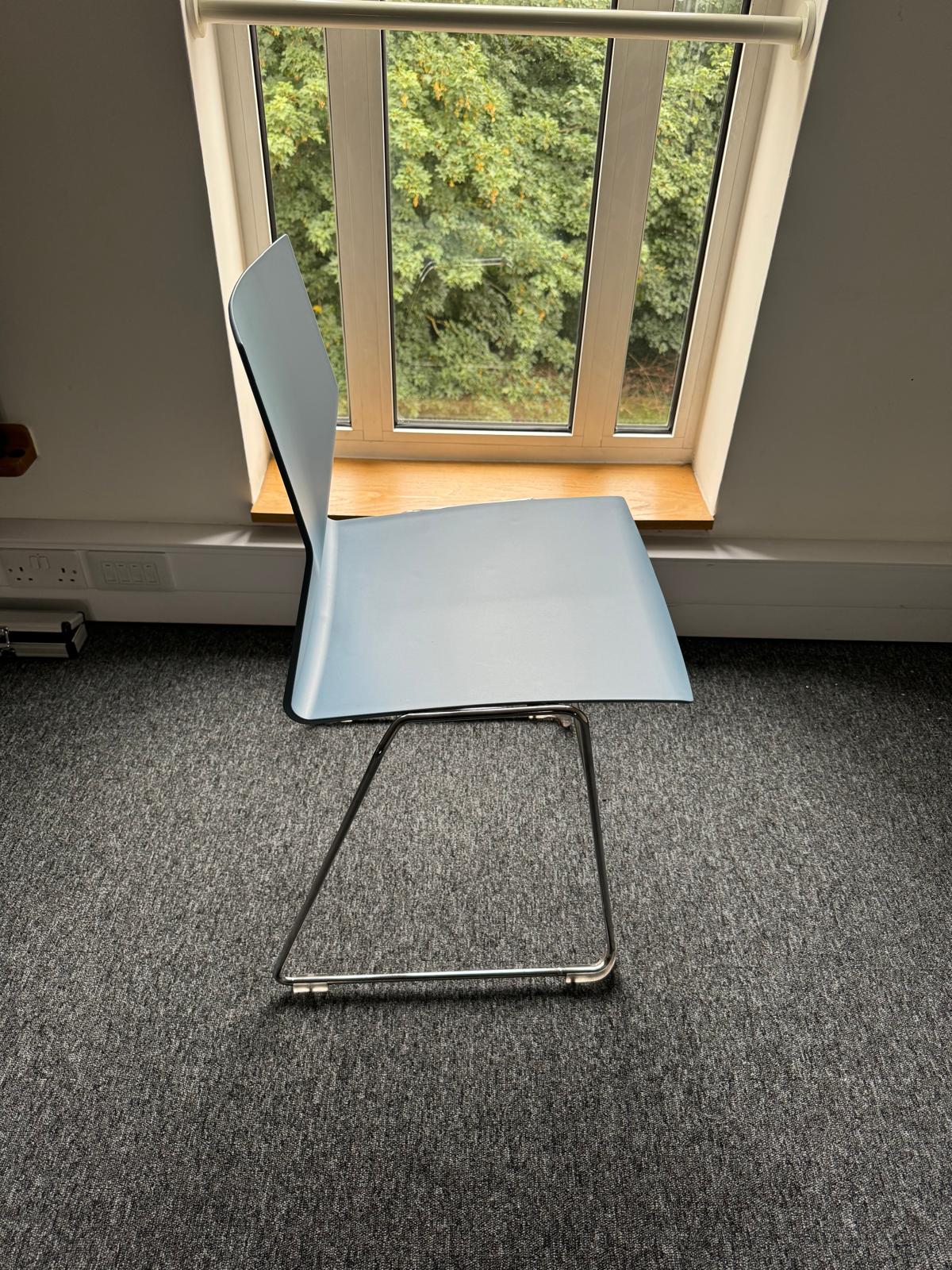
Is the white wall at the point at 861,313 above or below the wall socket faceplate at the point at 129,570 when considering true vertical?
above

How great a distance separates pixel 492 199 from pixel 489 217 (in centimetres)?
3

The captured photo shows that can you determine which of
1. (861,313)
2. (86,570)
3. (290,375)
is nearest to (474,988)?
(290,375)

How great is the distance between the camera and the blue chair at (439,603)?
3.27 feet

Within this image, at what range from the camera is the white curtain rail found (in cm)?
127

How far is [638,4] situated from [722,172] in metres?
0.29

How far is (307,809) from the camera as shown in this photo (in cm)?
149

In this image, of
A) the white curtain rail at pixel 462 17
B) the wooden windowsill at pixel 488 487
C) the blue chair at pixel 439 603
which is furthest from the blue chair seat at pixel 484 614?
the white curtain rail at pixel 462 17

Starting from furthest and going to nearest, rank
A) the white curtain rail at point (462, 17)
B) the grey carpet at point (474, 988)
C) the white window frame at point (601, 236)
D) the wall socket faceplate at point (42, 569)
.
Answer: the wall socket faceplate at point (42, 569), the white window frame at point (601, 236), the white curtain rail at point (462, 17), the grey carpet at point (474, 988)

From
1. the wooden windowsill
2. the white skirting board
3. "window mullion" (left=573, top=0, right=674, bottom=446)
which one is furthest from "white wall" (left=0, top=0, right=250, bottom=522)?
"window mullion" (left=573, top=0, right=674, bottom=446)

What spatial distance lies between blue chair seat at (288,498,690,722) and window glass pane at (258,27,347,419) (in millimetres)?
610

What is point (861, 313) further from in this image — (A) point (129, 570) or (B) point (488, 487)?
(A) point (129, 570)

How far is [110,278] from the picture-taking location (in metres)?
1.46

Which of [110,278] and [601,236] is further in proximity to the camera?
[601,236]

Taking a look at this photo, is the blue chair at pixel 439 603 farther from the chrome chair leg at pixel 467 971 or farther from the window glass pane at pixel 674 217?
the window glass pane at pixel 674 217
